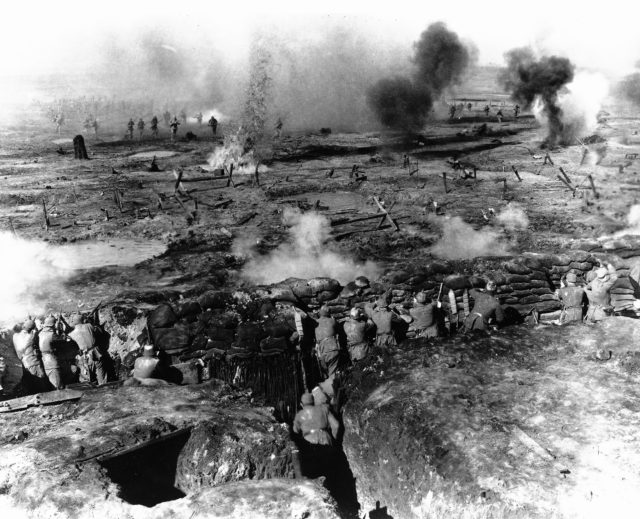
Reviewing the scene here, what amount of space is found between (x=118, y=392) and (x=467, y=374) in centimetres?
402

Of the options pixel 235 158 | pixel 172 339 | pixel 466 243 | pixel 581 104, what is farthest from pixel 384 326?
pixel 581 104

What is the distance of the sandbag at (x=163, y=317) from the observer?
7418mm

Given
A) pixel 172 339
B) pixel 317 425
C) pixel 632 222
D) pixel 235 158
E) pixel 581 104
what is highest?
pixel 581 104

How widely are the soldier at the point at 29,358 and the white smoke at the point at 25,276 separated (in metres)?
2.42

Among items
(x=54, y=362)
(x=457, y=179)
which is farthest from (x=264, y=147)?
(x=54, y=362)

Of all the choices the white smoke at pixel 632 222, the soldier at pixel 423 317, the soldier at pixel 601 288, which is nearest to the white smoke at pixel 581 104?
the white smoke at pixel 632 222

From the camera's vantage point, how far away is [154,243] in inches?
580

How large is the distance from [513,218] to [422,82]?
64.6 feet

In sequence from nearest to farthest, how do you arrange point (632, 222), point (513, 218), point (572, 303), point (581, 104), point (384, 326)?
point (384, 326), point (572, 303), point (632, 222), point (513, 218), point (581, 104)

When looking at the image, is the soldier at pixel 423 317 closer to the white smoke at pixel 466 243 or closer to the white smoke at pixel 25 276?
the white smoke at pixel 466 243

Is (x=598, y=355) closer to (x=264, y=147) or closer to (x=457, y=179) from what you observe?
(x=457, y=179)

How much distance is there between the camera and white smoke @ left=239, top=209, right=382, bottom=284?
12.1m

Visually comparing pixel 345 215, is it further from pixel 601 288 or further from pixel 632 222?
pixel 601 288

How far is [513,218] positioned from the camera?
16.9 metres
